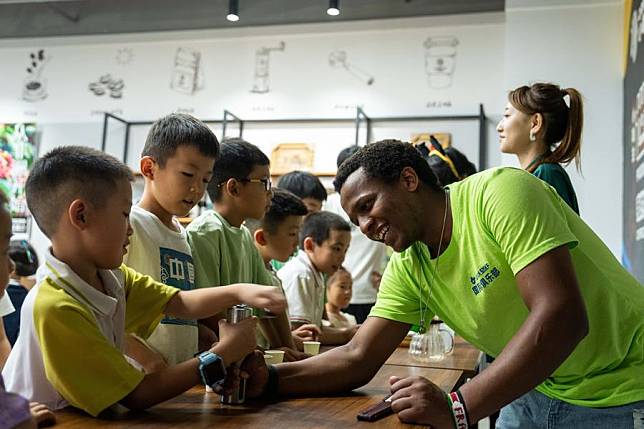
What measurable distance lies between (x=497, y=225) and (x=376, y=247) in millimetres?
3273

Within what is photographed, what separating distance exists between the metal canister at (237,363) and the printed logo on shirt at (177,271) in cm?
39

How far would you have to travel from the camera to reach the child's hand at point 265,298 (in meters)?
1.30

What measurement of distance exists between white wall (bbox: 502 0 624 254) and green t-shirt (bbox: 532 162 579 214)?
300 cm

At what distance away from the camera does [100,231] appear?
1229mm

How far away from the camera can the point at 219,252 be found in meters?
1.95

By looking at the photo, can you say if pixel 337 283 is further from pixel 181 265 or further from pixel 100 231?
pixel 100 231

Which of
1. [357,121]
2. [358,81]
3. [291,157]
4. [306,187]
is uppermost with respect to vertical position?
[358,81]

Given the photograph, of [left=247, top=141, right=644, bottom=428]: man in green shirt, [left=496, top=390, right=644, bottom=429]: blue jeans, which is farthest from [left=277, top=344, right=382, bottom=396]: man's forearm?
[left=496, top=390, right=644, bottom=429]: blue jeans

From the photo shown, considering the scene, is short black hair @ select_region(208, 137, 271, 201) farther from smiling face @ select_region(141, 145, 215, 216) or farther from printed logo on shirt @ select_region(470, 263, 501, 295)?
printed logo on shirt @ select_region(470, 263, 501, 295)

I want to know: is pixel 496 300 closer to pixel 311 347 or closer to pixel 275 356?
pixel 275 356

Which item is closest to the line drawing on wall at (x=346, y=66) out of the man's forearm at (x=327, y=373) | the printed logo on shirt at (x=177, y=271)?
the printed logo on shirt at (x=177, y=271)

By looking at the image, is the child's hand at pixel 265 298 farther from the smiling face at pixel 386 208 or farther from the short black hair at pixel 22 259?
the short black hair at pixel 22 259

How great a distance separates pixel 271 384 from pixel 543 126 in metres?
1.84

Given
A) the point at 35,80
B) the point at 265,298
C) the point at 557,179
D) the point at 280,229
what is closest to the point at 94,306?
the point at 265,298
